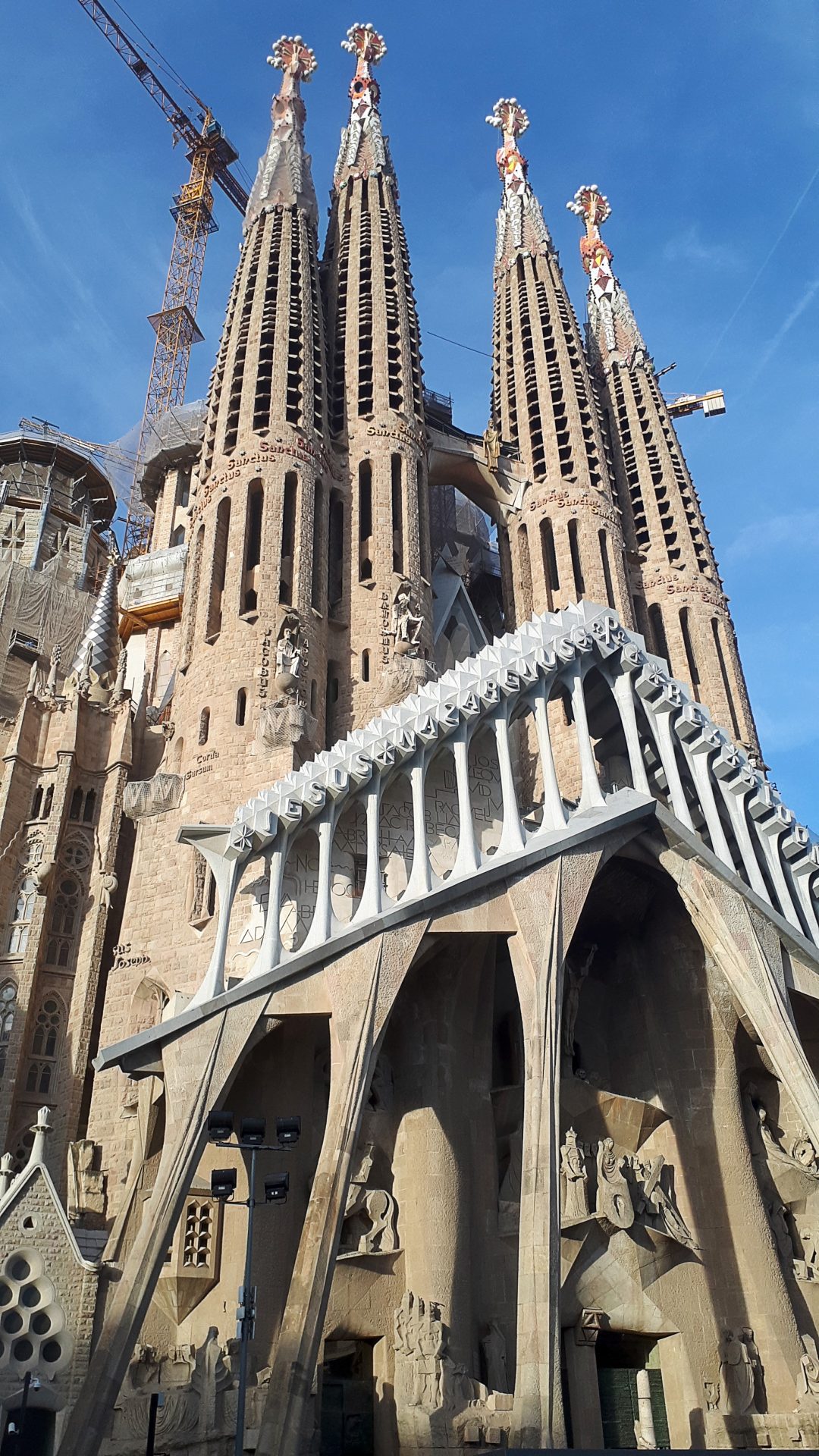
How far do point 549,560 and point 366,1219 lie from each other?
1966 centimetres

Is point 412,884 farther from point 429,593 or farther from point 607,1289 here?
point 429,593

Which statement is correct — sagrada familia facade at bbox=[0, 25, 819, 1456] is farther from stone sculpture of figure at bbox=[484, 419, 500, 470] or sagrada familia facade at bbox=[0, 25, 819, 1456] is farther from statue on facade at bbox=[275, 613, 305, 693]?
stone sculpture of figure at bbox=[484, 419, 500, 470]

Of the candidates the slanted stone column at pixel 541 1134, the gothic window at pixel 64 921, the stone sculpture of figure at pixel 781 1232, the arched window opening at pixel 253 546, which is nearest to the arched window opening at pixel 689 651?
the arched window opening at pixel 253 546

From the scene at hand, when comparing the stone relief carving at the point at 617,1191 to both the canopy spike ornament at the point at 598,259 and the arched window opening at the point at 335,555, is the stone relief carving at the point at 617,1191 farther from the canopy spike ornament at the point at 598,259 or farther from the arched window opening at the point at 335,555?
the canopy spike ornament at the point at 598,259

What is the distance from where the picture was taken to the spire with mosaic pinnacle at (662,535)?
31719 mm

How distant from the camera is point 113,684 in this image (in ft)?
99.9

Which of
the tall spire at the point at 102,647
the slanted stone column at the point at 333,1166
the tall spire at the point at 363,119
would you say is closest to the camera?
the slanted stone column at the point at 333,1166

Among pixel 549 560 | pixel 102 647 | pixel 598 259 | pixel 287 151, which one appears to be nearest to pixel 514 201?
pixel 598 259

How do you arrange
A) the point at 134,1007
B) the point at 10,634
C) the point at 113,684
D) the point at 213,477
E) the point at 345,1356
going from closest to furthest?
the point at 345,1356 → the point at 134,1007 → the point at 213,477 → the point at 113,684 → the point at 10,634

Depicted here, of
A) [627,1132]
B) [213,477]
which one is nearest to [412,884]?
[627,1132]

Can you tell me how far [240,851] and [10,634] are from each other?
687 inches

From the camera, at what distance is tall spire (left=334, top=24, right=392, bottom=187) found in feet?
127

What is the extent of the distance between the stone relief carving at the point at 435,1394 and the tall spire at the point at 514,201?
35.6 m

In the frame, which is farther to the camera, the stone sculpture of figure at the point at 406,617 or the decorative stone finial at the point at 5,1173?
the stone sculpture of figure at the point at 406,617
